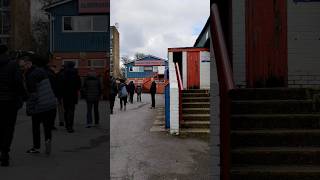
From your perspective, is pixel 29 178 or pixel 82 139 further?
pixel 29 178

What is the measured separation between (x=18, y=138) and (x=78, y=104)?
111 cm

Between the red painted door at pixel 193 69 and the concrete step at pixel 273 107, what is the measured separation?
12945mm

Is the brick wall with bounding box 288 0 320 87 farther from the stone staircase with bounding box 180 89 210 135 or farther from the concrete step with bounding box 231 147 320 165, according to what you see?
the stone staircase with bounding box 180 89 210 135

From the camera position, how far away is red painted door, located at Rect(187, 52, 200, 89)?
1879cm

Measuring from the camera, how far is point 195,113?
516 inches

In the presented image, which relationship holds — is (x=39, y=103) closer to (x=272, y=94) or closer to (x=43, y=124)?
(x=43, y=124)

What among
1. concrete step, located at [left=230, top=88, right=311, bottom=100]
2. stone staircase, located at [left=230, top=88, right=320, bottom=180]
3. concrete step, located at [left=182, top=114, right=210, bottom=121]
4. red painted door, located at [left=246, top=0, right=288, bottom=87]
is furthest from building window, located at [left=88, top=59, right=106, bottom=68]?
concrete step, located at [left=182, top=114, right=210, bottom=121]

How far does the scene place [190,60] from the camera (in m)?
19.0

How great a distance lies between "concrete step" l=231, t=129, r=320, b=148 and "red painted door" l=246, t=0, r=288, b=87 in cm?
214

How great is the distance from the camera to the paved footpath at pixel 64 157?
3854mm

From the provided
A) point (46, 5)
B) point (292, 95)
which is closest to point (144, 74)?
point (292, 95)

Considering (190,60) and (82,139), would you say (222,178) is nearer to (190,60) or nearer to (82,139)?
(82,139)

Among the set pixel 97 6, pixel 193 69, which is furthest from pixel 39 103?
pixel 193 69

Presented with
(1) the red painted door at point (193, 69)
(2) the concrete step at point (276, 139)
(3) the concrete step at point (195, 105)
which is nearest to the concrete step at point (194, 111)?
(3) the concrete step at point (195, 105)
